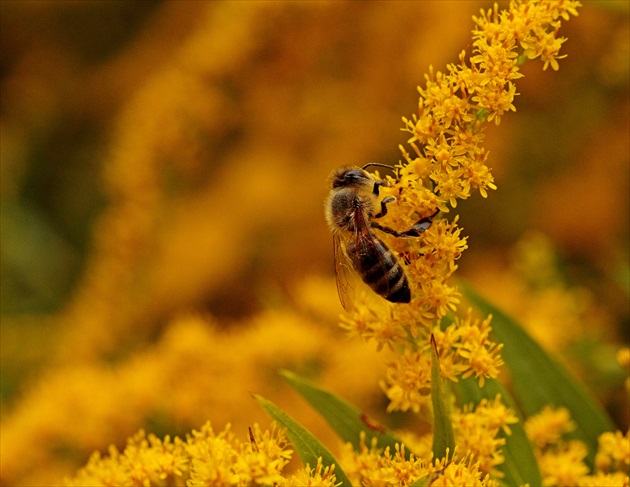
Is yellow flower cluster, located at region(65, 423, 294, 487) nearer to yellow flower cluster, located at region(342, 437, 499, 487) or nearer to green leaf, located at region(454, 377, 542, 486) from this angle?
yellow flower cluster, located at region(342, 437, 499, 487)

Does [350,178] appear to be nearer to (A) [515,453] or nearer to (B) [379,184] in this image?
(B) [379,184]

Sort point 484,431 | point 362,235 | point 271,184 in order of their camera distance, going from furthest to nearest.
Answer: point 271,184
point 362,235
point 484,431

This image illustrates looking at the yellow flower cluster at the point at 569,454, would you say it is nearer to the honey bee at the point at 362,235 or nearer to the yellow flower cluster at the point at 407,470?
the yellow flower cluster at the point at 407,470

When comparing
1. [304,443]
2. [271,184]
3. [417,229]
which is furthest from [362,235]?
[271,184]

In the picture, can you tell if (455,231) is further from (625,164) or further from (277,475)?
(625,164)

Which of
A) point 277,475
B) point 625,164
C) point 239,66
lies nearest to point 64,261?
point 239,66

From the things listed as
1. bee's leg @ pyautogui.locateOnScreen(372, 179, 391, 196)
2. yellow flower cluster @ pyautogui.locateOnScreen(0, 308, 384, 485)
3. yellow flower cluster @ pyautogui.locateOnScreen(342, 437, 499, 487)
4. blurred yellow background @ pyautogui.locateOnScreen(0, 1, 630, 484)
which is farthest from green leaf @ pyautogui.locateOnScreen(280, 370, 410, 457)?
blurred yellow background @ pyautogui.locateOnScreen(0, 1, 630, 484)
